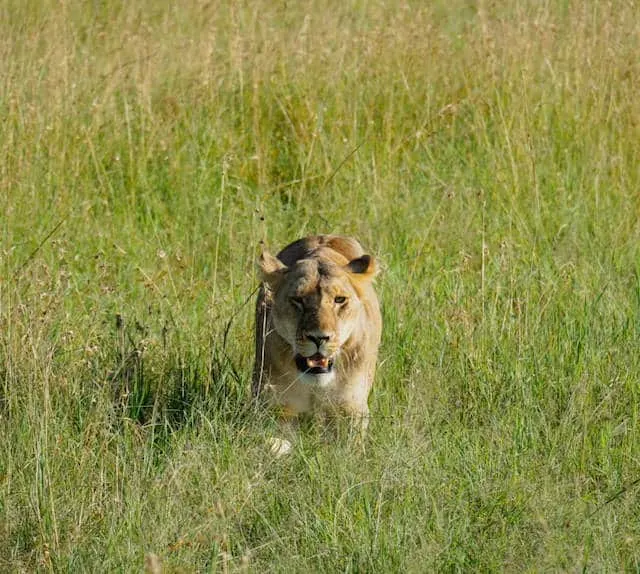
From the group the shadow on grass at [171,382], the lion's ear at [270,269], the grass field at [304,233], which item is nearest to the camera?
the grass field at [304,233]

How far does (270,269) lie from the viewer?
487 centimetres

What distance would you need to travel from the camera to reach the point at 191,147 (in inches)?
282

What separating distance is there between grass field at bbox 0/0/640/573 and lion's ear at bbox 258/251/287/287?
242 millimetres

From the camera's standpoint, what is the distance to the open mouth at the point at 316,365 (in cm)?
461

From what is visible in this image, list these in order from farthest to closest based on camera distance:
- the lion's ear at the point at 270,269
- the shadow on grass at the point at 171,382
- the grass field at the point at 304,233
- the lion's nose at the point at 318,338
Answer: the lion's ear at the point at 270,269 → the shadow on grass at the point at 171,382 → the lion's nose at the point at 318,338 → the grass field at the point at 304,233

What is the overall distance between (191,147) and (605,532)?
3923 millimetres

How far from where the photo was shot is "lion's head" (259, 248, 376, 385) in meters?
4.59

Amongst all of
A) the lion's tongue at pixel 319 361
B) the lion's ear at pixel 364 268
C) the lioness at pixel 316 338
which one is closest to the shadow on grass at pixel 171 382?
the lioness at pixel 316 338

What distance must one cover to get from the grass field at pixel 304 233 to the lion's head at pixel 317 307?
22 centimetres

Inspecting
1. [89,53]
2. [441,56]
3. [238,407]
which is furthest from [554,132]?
[238,407]

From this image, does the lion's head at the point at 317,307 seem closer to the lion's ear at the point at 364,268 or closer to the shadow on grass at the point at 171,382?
the lion's ear at the point at 364,268

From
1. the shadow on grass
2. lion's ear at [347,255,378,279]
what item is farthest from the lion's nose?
lion's ear at [347,255,378,279]

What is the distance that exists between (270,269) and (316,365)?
439 millimetres

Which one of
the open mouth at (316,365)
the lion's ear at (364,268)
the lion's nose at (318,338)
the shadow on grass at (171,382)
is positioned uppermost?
the lion's ear at (364,268)
